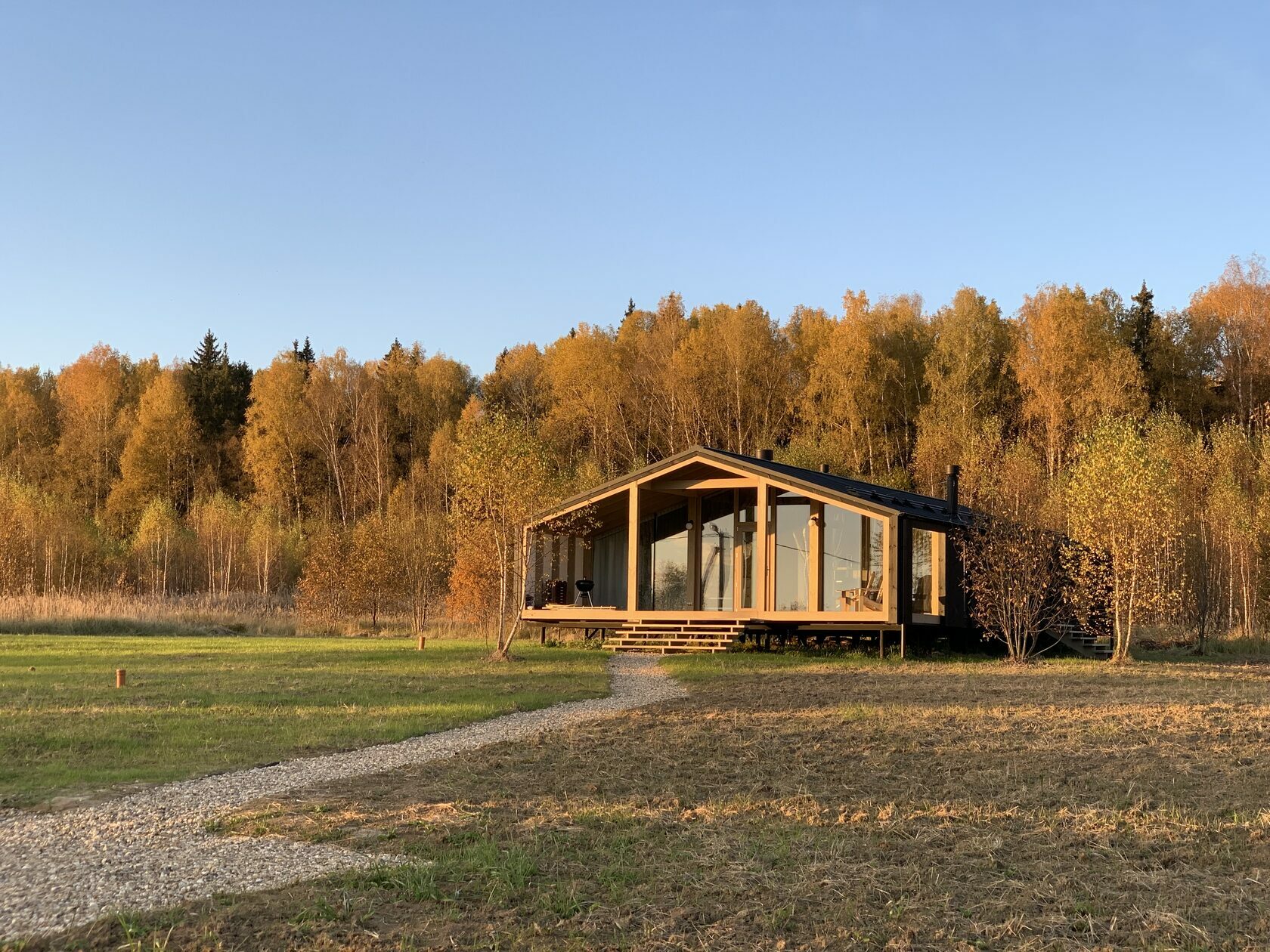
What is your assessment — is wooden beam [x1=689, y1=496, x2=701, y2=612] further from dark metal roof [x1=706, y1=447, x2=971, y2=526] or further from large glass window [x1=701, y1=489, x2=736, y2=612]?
dark metal roof [x1=706, y1=447, x2=971, y2=526]

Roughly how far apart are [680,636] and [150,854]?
47.8 ft

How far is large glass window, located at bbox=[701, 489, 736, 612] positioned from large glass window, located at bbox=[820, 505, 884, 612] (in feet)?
6.53

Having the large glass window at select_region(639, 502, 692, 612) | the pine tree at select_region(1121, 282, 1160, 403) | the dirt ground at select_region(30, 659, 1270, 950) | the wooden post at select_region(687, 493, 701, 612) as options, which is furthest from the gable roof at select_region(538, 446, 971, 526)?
the pine tree at select_region(1121, 282, 1160, 403)

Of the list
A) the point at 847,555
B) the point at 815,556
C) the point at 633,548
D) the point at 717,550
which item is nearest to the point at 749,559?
the point at 717,550

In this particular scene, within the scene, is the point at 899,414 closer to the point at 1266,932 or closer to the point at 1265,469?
the point at 1265,469

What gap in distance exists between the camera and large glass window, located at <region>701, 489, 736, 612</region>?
66.0 ft

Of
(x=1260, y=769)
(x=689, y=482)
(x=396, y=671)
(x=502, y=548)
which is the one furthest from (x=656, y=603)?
(x=1260, y=769)

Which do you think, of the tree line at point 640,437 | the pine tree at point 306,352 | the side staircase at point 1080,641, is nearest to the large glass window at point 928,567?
the tree line at point 640,437

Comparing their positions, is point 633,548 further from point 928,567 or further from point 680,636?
point 928,567

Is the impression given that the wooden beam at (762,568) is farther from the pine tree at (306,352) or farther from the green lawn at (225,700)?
the pine tree at (306,352)

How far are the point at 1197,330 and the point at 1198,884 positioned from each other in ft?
101

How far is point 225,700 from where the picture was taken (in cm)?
1070

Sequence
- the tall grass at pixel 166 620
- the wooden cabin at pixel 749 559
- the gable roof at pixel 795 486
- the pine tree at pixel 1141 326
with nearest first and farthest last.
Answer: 1. the gable roof at pixel 795 486
2. the wooden cabin at pixel 749 559
3. the tall grass at pixel 166 620
4. the pine tree at pixel 1141 326

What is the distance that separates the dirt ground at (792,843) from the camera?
4.00 m
